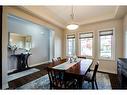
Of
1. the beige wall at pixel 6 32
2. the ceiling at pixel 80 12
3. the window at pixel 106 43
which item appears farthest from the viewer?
the window at pixel 106 43

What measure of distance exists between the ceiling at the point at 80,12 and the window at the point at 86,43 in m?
0.68

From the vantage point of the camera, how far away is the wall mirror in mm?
4711

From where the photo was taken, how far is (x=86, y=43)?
17.3 ft

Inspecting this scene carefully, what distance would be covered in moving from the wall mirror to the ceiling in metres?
1.90

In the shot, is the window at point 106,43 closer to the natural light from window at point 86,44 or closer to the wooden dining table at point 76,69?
the natural light from window at point 86,44

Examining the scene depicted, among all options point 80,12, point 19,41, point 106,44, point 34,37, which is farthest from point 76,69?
point 34,37

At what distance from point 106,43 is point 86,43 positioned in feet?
3.38

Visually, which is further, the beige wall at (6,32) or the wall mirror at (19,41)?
the wall mirror at (19,41)

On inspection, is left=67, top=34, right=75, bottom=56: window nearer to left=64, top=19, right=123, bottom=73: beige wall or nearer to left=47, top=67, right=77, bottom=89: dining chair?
left=64, top=19, right=123, bottom=73: beige wall

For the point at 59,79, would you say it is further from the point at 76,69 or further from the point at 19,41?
the point at 19,41

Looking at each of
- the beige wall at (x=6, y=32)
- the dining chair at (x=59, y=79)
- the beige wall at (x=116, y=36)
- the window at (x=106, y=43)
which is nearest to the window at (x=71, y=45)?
the beige wall at (x=6, y=32)

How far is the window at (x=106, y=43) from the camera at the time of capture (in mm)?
4504

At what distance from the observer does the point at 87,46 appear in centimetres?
525
